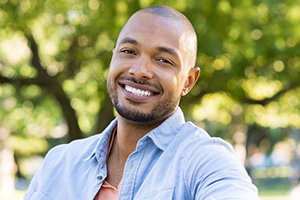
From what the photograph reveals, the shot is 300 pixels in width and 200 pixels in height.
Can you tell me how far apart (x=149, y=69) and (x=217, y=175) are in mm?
598

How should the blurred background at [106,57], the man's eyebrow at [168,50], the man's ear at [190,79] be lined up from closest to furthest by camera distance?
the man's eyebrow at [168,50], the man's ear at [190,79], the blurred background at [106,57]

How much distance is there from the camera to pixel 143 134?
2.42 meters

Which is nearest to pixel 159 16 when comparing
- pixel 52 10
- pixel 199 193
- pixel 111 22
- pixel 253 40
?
pixel 199 193

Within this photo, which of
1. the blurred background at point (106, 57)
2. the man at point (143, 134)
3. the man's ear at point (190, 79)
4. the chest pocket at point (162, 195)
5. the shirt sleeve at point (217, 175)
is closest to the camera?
the shirt sleeve at point (217, 175)

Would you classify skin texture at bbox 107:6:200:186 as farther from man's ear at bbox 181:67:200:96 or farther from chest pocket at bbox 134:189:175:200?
chest pocket at bbox 134:189:175:200

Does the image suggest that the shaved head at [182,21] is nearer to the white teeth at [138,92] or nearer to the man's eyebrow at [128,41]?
the man's eyebrow at [128,41]

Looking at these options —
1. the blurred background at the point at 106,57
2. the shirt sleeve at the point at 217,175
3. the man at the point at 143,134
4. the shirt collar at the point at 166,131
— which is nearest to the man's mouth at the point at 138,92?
the man at the point at 143,134

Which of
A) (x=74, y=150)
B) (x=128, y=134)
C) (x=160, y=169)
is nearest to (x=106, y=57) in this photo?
(x=74, y=150)

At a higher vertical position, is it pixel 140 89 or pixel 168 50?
pixel 168 50

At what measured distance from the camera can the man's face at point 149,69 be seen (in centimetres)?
227

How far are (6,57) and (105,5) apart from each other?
19.6 ft

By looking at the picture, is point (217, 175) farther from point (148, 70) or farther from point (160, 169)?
point (148, 70)

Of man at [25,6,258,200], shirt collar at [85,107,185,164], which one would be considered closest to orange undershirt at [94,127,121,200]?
man at [25,6,258,200]

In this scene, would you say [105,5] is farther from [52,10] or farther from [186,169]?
[186,169]
